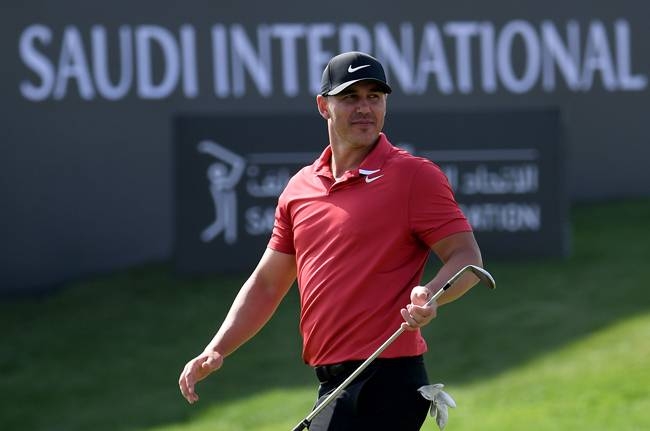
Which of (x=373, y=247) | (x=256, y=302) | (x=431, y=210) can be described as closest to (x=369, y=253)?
(x=373, y=247)

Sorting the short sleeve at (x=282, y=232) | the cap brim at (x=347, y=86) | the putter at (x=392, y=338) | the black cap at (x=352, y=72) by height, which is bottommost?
the putter at (x=392, y=338)

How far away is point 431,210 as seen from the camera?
417 centimetres

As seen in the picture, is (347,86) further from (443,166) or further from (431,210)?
(443,166)

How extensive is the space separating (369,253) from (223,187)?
6.89 m

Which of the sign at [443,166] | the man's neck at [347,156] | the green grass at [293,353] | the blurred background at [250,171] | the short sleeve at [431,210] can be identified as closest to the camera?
the short sleeve at [431,210]

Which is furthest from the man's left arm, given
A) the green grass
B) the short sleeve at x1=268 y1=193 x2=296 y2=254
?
the green grass

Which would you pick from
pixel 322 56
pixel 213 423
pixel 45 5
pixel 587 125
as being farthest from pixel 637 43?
pixel 213 423

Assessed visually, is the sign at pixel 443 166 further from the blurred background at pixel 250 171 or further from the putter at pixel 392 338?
the putter at pixel 392 338

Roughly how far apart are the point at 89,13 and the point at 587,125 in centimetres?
466

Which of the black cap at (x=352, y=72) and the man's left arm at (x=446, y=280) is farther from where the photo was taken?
the black cap at (x=352, y=72)

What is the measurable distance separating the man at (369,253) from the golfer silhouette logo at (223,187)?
665 cm

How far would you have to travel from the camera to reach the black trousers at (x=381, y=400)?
4203mm

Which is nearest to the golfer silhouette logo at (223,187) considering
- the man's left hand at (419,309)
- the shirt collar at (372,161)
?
the shirt collar at (372,161)

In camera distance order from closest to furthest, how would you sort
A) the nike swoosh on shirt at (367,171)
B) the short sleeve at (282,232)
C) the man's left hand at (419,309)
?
1. the man's left hand at (419,309)
2. the nike swoosh on shirt at (367,171)
3. the short sleeve at (282,232)
